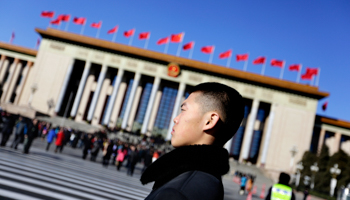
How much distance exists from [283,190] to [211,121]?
5045 mm

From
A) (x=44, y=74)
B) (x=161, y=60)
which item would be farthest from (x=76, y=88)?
(x=161, y=60)

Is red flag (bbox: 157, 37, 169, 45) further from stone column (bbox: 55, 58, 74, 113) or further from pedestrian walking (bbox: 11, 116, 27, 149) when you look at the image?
pedestrian walking (bbox: 11, 116, 27, 149)

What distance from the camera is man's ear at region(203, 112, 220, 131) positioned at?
1.66 meters

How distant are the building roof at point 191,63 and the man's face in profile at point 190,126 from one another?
154 feet

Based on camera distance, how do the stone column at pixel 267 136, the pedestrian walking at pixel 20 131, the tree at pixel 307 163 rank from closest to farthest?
the pedestrian walking at pixel 20 131, the tree at pixel 307 163, the stone column at pixel 267 136

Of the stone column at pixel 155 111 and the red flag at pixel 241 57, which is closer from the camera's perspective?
the red flag at pixel 241 57

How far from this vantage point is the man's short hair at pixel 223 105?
5.57ft

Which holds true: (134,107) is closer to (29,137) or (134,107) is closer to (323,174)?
(323,174)

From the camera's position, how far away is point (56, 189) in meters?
7.56

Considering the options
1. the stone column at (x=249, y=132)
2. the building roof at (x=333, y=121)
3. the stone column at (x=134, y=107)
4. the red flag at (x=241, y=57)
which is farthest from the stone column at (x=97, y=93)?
the building roof at (x=333, y=121)

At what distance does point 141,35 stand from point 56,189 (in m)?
39.1

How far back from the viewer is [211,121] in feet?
5.51

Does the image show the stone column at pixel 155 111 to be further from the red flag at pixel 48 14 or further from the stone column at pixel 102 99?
the red flag at pixel 48 14

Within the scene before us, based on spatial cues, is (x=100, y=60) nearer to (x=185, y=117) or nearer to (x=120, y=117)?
(x=120, y=117)
